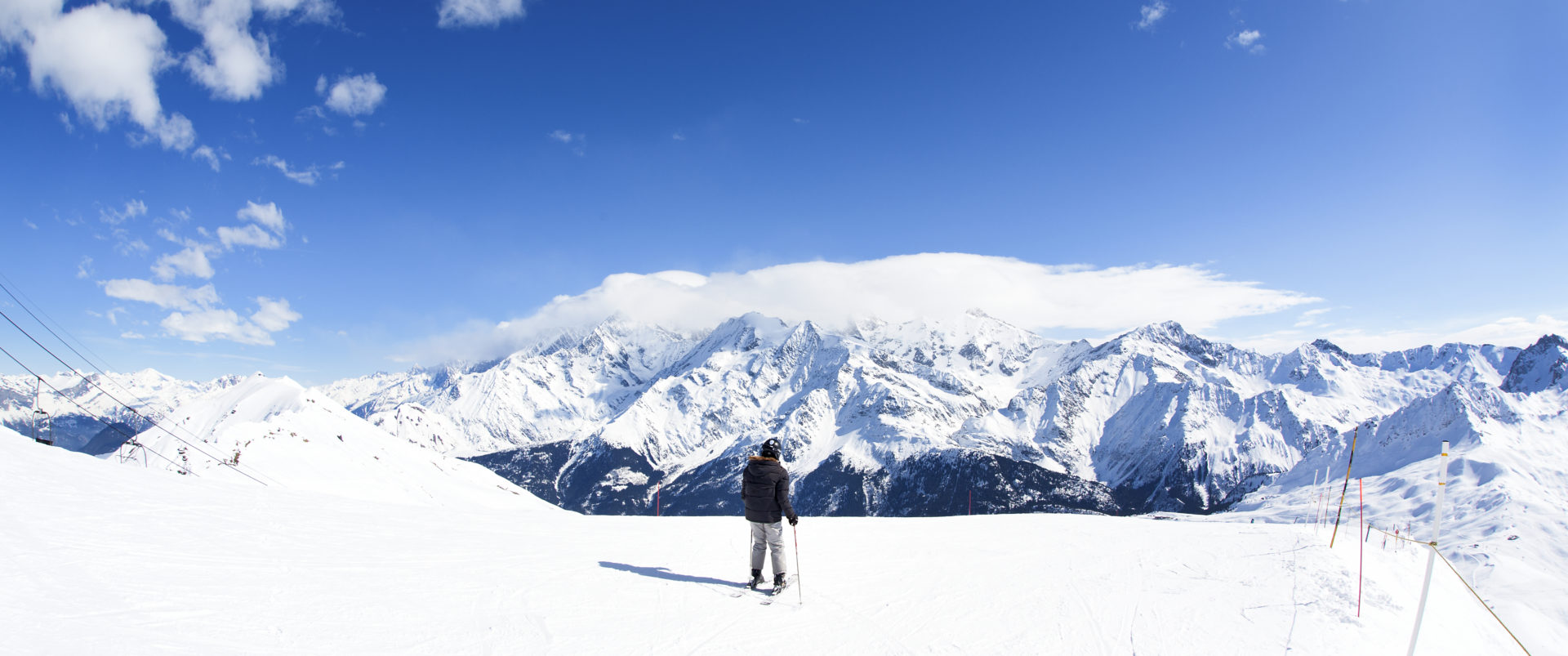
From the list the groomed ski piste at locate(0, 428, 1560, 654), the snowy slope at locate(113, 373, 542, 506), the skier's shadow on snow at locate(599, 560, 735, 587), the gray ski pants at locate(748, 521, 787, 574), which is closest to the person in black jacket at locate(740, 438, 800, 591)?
the gray ski pants at locate(748, 521, 787, 574)

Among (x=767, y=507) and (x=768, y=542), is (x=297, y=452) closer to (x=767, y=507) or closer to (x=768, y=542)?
(x=768, y=542)

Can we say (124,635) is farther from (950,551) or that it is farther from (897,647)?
(950,551)

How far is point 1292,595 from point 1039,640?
245 inches

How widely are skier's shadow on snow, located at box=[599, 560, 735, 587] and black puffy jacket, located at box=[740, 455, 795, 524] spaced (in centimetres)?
150

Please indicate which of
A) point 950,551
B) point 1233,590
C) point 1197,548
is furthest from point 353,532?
point 1197,548

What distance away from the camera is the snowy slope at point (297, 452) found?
49.8m

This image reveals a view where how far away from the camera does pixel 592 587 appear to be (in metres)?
10.5

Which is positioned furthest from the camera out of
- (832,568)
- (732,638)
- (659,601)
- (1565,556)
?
(1565,556)

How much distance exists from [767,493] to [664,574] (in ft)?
8.96

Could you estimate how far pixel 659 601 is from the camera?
10.0 metres

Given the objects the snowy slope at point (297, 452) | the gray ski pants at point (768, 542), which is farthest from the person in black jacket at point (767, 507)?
the snowy slope at point (297, 452)

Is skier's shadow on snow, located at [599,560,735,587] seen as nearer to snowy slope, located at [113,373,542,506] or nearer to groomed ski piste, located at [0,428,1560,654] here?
groomed ski piste, located at [0,428,1560,654]

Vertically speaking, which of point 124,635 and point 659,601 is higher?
point 124,635

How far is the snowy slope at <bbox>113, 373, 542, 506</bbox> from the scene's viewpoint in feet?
164
